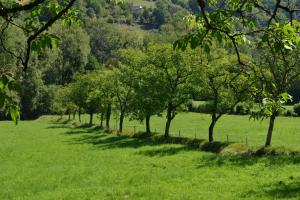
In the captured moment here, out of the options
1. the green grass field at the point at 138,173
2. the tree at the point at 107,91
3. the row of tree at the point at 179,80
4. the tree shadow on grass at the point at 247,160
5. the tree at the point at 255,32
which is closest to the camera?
the tree at the point at 255,32

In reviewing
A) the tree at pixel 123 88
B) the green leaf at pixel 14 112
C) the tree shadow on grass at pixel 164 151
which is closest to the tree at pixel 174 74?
the tree shadow on grass at pixel 164 151

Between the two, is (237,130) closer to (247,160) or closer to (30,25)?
(247,160)

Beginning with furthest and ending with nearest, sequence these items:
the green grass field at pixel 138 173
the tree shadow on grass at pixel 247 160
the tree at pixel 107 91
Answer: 1. the tree at pixel 107 91
2. the tree shadow on grass at pixel 247 160
3. the green grass field at pixel 138 173

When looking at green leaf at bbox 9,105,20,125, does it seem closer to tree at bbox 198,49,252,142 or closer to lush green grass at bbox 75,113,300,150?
lush green grass at bbox 75,113,300,150

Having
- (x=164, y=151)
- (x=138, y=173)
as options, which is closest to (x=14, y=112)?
(x=138, y=173)

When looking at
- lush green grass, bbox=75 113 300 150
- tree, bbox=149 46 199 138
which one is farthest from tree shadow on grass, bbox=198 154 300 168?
tree, bbox=149 46 199 138

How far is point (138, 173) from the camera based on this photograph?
30.7m

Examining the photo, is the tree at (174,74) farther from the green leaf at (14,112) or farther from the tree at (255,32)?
the green leaf at (14,112)

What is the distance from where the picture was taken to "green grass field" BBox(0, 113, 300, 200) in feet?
78.8

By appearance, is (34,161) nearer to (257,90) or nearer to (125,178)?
(125,178)

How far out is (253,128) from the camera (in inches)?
2689

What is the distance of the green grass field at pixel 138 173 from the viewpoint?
78.8ft

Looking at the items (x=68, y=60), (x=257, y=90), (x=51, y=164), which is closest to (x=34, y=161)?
(x=51, y=164)

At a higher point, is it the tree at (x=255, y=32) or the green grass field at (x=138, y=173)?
the tree at (x=255, y=32)
